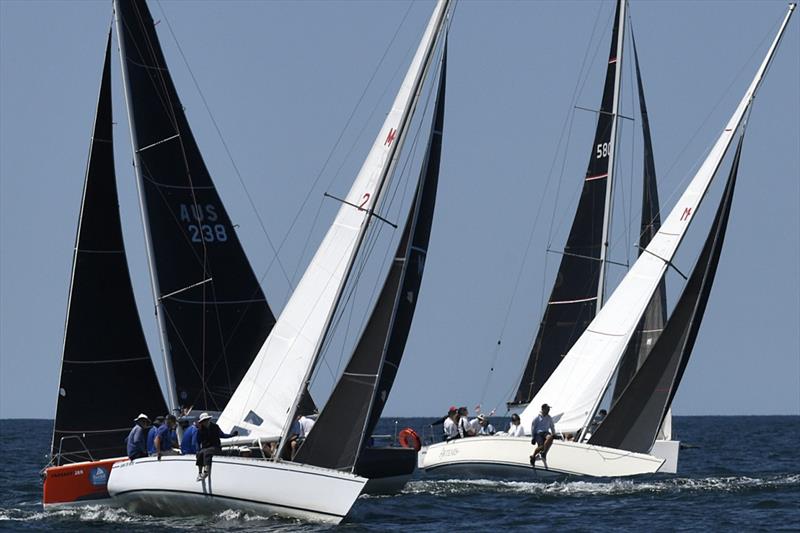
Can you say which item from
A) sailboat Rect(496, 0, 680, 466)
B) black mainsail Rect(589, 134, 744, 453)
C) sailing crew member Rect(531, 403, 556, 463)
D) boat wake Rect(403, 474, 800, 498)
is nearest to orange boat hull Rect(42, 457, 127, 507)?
boat wake Rect(403, 474, 800, 498)

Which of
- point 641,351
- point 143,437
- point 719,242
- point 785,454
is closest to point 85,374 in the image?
point 143,437

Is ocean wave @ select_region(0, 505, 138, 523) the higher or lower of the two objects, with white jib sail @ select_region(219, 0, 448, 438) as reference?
lower

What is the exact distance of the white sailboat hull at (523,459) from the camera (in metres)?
27.8

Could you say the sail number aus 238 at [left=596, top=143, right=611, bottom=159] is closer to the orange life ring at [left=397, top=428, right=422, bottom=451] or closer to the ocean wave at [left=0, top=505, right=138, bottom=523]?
the orange life ring at [left=397, top=428, right=422, bottom=451]

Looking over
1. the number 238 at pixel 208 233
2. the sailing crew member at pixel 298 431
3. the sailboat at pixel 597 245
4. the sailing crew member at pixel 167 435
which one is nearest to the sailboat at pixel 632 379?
the sailboat at pixel 597 245

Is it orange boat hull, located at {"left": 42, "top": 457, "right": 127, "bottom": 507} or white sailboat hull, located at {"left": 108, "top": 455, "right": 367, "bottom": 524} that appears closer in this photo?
white sailboat hull, located at {"left": 108, "top": 455, "right": 367, "bottom": 524}

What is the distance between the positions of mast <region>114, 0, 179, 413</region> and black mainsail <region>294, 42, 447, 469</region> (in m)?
5.05

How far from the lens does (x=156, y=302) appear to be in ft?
86.9

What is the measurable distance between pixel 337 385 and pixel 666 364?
818 centimetres

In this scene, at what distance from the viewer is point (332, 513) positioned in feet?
67.8

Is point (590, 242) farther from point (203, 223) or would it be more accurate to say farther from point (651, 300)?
point (203, 223)

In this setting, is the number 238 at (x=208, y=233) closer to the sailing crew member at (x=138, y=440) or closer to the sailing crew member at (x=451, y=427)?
the sailing crew member at (x=138, y=440)

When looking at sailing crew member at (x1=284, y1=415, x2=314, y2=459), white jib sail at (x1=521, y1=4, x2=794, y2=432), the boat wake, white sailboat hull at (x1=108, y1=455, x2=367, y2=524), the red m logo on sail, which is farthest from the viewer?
white jib sail at (x1=521, y1=4, x2=794, y2=432)

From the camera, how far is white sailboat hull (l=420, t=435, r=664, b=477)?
2775 cm
